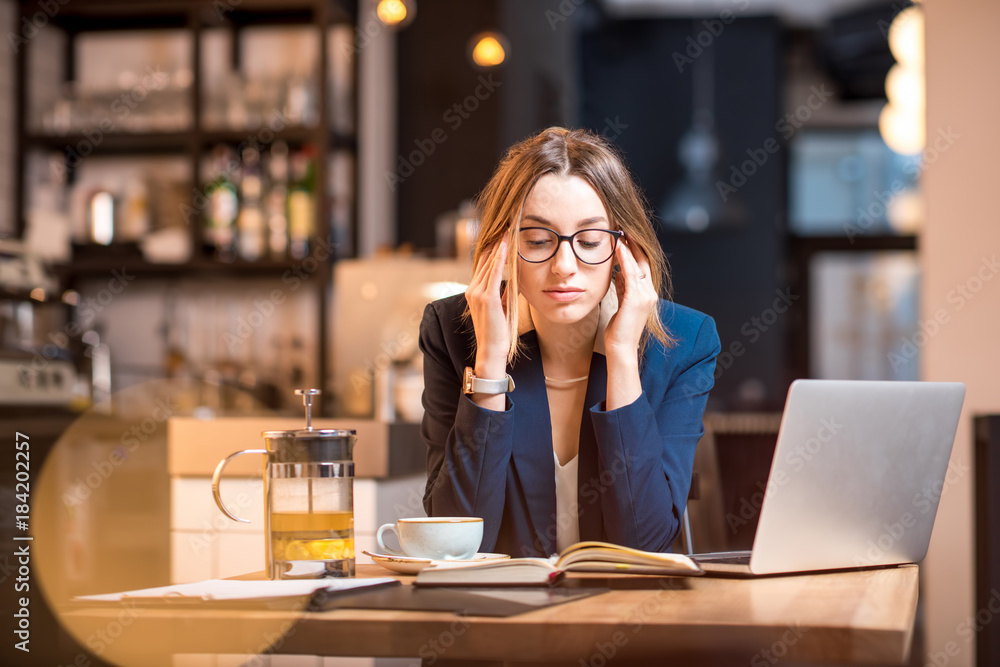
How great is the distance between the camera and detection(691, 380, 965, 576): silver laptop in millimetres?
1004

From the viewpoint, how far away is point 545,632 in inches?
Answer: 31.7

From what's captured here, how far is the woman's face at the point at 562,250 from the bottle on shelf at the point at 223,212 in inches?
110

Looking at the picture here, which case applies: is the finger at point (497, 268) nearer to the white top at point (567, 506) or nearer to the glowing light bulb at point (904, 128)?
the white top at point (567, 506)

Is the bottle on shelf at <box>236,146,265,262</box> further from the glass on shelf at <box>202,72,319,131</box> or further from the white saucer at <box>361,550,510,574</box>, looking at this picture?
the white saucer at <box>361,550,510,574</box>

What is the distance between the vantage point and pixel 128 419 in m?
3.21

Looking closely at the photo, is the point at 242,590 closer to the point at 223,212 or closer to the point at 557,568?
the point at 557,568

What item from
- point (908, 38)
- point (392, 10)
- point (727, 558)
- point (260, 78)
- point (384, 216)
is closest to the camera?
point (727, 558)

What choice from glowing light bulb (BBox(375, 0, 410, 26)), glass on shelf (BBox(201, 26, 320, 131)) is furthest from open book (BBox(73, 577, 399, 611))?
glass on shelf (BBox(201, 26, 320, 131))

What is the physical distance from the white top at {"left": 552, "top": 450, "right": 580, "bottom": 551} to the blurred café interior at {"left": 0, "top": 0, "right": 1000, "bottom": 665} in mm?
463

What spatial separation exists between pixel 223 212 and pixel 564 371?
277 cm

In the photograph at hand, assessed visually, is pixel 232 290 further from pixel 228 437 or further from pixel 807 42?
pixel 807 42

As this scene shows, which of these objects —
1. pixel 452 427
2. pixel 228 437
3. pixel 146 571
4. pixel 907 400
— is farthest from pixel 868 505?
pixel 146 571

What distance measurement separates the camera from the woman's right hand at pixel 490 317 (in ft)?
4.75

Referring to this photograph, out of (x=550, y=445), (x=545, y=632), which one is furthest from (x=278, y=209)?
(x=545, y=632)
